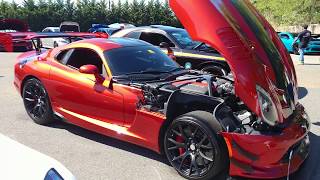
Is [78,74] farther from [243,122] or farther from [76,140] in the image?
[243,122]

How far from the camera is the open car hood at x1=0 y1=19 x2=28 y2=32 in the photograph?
822 inches

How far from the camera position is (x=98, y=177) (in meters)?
4.82

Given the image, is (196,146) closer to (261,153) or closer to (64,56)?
(261,153)

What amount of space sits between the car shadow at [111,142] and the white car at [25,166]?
8.24 feet

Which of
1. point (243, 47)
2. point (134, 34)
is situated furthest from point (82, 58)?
point (134, 34)

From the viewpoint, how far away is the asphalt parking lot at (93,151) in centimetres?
494

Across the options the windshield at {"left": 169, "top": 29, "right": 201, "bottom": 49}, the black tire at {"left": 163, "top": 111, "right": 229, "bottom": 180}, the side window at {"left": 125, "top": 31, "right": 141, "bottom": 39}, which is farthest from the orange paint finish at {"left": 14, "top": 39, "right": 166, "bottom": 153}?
the windshield at {"left": 169, "top": 29, "right": 201, "bottom": 49}

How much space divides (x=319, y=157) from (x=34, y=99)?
14.2 feet

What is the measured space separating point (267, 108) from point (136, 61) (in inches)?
88.5

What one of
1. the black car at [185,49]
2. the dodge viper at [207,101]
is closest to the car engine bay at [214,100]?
the dodge viper at [207,101]

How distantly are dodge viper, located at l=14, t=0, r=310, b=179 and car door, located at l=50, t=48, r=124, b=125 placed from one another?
14 mm

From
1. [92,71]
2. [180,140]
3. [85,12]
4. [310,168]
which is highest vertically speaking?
[92,71]

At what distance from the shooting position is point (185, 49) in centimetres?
1013

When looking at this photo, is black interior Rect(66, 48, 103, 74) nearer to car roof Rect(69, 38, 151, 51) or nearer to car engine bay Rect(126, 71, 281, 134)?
car roof Rect(69, 38, 151, 51)
